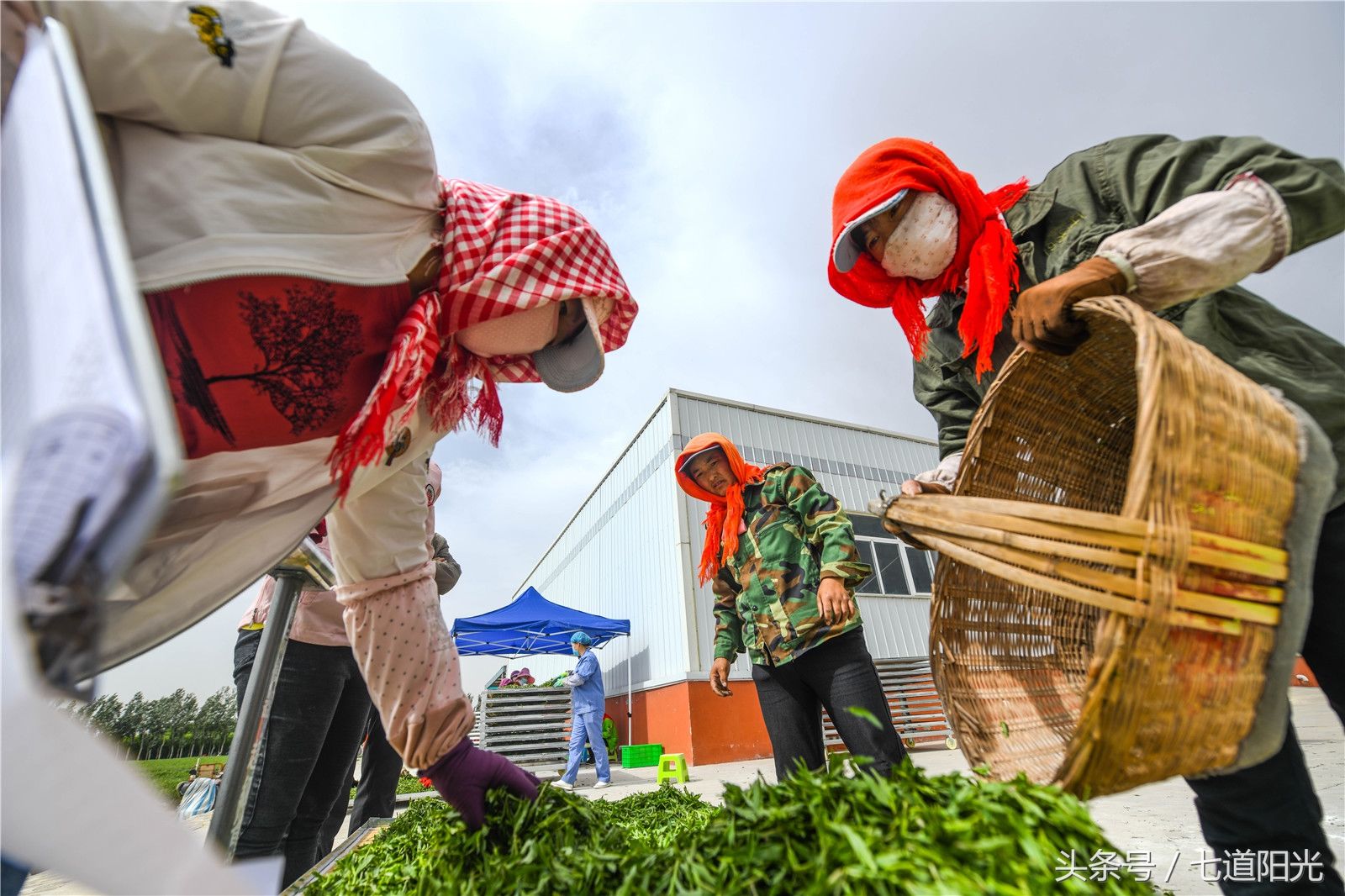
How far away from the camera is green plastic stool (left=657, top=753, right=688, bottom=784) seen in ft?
19.1

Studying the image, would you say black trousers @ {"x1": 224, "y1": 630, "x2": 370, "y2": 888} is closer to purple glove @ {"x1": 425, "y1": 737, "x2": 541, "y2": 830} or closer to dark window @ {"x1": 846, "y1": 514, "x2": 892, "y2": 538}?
purple glove @ {"x1": 425, "y1": 737, "x2": 541, "y2": 830}

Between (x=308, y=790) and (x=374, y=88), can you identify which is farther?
(x=308, y=790)

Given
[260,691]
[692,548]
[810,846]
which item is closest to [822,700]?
[810,846]

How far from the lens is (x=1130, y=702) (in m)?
0.76

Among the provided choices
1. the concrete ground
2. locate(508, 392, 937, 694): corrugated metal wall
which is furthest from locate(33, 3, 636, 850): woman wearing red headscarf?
locate(508, 392, 937, 694): corrugated metal wall

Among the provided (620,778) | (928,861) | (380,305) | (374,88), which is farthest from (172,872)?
(620,778)

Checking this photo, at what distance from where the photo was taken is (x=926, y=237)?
1.67 metres

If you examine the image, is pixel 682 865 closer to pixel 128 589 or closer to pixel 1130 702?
pixel 1130 702

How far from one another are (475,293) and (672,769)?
20.8ft

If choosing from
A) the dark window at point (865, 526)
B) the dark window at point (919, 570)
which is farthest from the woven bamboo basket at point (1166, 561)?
the dark window at point (919, 570)

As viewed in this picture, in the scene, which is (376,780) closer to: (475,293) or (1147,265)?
(475,293)

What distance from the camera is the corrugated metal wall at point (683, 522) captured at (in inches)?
383

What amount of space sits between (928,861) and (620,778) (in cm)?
823

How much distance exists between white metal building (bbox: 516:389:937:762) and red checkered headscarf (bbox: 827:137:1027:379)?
7.75 metres
